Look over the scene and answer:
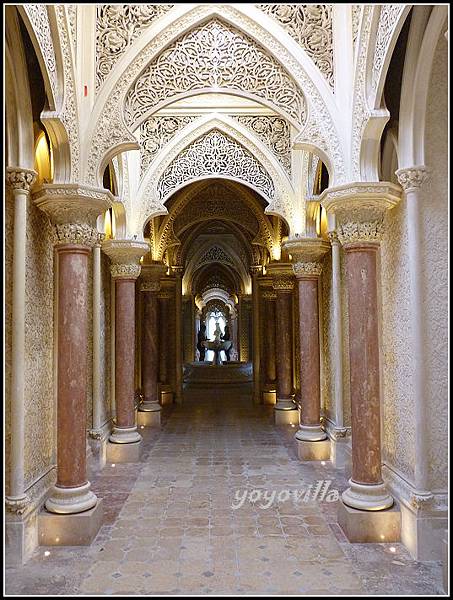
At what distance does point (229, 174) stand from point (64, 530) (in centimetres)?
577

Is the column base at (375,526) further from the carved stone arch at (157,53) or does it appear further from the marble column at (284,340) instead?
the marble column at (284,340)

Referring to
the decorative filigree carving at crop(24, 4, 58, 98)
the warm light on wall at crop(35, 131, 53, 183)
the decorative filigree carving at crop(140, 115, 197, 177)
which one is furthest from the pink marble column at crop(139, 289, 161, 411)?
the decorative filigree carving at crop(24, 4, 58, 98)

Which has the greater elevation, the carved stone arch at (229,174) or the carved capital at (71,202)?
the carved stone arch at (229,174)

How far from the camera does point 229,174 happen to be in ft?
28.0

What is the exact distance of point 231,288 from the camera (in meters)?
32.2

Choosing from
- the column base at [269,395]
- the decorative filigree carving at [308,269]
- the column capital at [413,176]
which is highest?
the column capital at [413,176]

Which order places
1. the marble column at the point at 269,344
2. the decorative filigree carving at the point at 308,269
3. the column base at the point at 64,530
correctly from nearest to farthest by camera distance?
the column base at the point at 64,530 → the decorative filigree carving at the point at 308,269 → the marble column at the point at 269,344

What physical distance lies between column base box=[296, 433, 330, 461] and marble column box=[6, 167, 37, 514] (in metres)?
4.88

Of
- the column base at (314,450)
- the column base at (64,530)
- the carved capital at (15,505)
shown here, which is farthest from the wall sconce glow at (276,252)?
the carved capital at (15,505)

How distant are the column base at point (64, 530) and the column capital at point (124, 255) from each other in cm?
463

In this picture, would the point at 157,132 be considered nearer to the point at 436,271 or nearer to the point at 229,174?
the point at 229,174

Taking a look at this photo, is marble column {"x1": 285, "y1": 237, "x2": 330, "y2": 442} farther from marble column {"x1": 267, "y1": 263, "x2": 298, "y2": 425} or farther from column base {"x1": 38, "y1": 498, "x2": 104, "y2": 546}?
column base {"x1": 38, "y1": 498, "x2": 104, "y2": 546}

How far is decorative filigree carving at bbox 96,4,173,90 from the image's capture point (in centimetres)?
548

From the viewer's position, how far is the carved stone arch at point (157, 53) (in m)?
5.47
